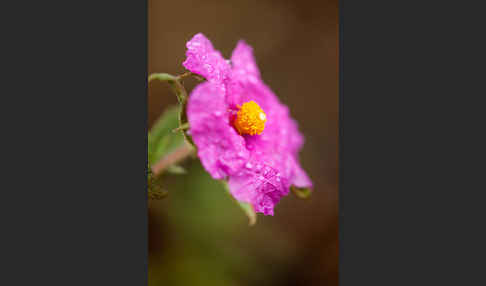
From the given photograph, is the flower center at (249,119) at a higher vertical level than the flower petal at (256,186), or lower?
higher

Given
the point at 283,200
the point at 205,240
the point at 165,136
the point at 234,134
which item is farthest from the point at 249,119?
the point at 283,200

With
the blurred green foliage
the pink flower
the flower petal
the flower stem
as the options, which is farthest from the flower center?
the blurred green foliage

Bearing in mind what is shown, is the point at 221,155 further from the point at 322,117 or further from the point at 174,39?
the point at 322,117

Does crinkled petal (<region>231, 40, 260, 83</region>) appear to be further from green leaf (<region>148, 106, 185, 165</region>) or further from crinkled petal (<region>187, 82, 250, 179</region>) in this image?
green leaf (<region>148, 106, 185, 165</region>)

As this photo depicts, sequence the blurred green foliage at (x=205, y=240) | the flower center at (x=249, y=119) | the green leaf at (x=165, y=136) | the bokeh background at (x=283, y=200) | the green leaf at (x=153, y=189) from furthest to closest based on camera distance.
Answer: the blurred green foliage at (x=205, y=240)
the bokeh background at (x=283, y=200)
the green leaf at (x=165, y=136)
the flower center at (x=249, y=119)
the green leaf at (x=153, y=189)

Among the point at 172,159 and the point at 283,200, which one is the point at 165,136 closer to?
the point at 172,159

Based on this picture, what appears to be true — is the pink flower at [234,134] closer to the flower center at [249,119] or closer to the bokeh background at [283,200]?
the flower center at [249,119]

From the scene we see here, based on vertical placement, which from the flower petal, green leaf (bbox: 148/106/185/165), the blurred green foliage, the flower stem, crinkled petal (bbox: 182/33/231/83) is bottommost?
the blurred green foliage

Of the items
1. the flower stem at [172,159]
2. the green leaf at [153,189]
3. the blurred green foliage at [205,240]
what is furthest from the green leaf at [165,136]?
the blurred green foliage at [205,240]
